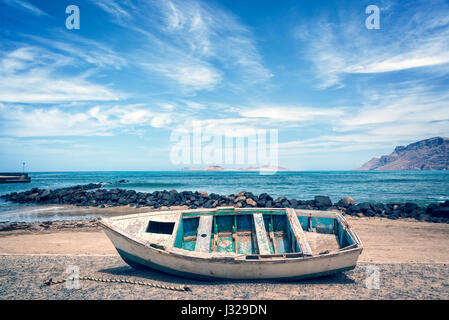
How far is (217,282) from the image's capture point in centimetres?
605

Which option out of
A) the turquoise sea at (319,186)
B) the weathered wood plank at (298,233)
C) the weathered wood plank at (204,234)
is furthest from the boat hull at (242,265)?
the turquoise sea at (319,186)

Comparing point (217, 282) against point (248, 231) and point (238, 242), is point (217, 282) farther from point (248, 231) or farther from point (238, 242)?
point (248, 231)

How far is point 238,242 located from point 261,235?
0.92 metres

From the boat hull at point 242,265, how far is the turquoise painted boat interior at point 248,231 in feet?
4.14

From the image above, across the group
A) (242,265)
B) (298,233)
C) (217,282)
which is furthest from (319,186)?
(242,265)

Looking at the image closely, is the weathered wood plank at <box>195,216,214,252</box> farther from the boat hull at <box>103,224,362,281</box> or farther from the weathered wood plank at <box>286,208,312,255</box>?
the weathered wood plank at <box>286,208,312,255</box>

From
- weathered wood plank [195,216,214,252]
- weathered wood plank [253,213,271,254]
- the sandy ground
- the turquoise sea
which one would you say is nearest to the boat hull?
the sandy ground

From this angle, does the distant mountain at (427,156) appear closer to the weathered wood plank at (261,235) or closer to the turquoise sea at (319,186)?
the turquoise sea at (319,186)

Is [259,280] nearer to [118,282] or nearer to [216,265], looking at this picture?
[216,265]

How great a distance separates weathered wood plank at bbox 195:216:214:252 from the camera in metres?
6.99

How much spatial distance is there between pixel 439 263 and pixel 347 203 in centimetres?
1103

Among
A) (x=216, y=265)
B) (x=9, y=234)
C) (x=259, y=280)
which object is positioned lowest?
(x=9, y=234)

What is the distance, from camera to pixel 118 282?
21.5ft
